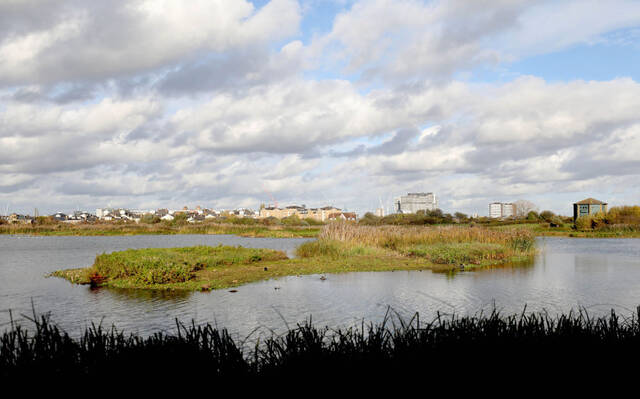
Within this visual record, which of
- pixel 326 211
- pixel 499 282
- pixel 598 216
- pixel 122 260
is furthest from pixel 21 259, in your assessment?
pixel 326 211

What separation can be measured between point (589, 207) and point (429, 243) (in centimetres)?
6058

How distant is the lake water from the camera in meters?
10.9

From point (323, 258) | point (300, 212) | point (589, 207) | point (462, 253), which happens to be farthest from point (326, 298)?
point (300, 212)

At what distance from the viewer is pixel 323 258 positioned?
24047 millimetres

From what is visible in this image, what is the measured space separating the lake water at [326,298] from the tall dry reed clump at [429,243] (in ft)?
11.1

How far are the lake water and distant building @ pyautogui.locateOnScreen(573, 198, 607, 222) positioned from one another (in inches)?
2474

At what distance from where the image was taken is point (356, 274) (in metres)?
19.2

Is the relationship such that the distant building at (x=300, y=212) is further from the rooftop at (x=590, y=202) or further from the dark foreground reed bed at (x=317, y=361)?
the dark foreground reed bed at (x=317, y=361)

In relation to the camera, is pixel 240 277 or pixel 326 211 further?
pixel 326 211

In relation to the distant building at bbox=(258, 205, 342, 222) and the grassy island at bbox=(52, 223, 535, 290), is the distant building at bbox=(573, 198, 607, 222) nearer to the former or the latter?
the grassy island at bbox=(52, 223, 535, 290)

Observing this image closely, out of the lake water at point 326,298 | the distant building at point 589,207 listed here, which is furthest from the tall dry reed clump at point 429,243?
the distant building at point 589,207

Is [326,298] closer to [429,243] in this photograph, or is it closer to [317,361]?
[317,361]

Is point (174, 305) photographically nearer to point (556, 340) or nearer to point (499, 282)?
point (556, 340)

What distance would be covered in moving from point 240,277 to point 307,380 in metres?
13.8
